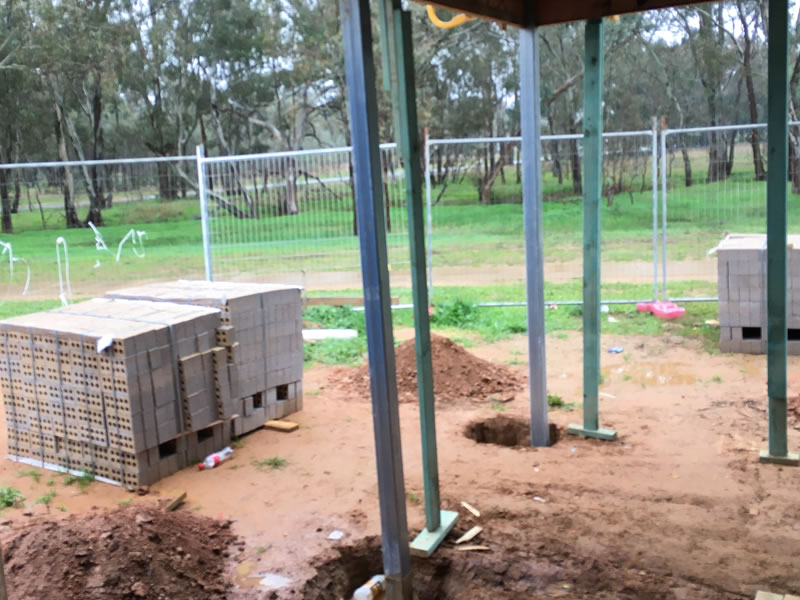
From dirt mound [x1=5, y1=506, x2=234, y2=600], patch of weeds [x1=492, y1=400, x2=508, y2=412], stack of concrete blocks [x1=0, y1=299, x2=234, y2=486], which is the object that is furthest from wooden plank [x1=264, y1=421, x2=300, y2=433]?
dirt mound [x1=5, y1=506, x2=234, y2=600]

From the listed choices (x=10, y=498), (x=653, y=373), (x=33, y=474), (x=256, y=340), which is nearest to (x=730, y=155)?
(x=653, y=373)

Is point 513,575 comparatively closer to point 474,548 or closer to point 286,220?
point 474,548

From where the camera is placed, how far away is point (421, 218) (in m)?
4.54

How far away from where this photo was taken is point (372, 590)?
14.9ft

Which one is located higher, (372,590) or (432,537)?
(432,537)

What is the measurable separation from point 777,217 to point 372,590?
3.98 meters

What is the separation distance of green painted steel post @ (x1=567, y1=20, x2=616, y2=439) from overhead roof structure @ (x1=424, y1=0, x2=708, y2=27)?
19cm

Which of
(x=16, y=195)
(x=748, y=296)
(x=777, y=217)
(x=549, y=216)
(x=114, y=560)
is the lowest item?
(x=114, y=560)

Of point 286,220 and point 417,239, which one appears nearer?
point 417,239

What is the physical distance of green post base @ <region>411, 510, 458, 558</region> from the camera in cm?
476

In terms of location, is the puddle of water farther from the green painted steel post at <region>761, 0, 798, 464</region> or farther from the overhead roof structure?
the overhead roof structure

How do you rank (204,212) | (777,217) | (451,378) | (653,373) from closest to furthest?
(777,217), (451,378), (653,373), (204,212)

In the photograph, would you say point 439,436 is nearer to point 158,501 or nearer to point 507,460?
point 507,460

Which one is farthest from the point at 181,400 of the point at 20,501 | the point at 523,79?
the point at 523,79
